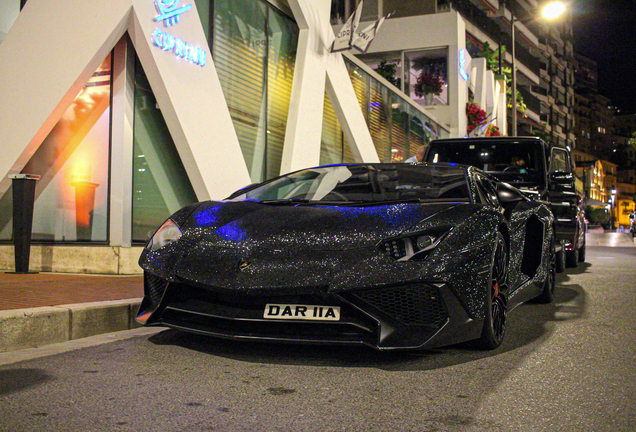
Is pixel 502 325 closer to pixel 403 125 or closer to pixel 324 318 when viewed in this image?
pixel 324 318

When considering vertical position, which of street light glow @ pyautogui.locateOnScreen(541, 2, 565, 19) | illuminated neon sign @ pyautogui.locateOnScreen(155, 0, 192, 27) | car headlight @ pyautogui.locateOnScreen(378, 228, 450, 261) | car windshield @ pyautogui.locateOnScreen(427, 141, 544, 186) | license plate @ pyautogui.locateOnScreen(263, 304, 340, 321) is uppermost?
street light glow @ pyautogui.locateOnScreen(541, 2, 565, 19)

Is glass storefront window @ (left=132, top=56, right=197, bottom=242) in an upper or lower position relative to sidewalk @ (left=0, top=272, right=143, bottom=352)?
upper

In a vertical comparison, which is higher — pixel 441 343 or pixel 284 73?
pixel 284 73

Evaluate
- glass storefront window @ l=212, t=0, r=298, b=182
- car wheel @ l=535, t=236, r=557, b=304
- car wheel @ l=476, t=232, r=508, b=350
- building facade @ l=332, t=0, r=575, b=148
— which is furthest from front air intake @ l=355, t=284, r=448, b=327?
building facade @ l=332, t=0, r=575, b=148

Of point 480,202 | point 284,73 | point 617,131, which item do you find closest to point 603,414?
point 480,202

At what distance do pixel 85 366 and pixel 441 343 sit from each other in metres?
1.99

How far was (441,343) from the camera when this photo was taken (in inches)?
147

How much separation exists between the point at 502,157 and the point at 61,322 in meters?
7.50

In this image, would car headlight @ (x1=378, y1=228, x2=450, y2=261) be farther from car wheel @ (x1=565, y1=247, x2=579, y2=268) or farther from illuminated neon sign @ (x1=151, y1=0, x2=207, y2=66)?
car wheel @ (x1=565, y1=247, x2=579, y2=268)

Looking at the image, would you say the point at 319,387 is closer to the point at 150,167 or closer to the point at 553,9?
the point at 150,167

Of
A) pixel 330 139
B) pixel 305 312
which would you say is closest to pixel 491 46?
pixel 330 139

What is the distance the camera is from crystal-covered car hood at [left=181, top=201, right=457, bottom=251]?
3895 millimetres

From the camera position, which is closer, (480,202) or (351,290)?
(351,290)

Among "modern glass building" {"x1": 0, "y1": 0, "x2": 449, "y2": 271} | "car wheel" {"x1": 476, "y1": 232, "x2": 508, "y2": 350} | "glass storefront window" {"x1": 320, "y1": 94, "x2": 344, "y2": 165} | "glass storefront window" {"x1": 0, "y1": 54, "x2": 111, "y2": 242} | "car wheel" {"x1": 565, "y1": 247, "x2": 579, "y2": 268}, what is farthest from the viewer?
"glass storefront window" {"x1": 320, "y1": 94, "x2": 344, "y2": 165}
